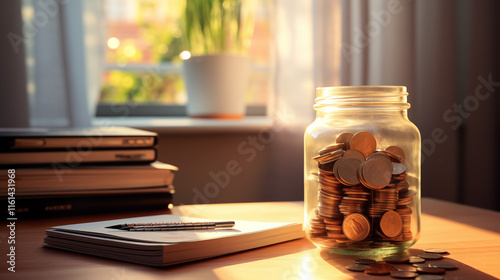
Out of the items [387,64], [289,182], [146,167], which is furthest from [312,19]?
[146,167]

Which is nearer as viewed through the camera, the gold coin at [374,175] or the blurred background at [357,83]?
the gold coin at [374,175]

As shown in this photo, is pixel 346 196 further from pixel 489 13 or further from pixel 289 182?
pixel 489 13

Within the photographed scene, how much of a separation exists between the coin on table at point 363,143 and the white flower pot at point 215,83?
1.24 metres

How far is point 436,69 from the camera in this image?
1.89 meters

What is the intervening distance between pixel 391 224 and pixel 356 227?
4cm

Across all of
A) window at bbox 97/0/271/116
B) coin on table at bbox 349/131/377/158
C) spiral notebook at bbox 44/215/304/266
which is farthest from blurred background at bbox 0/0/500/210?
coin on table at bbox 349/131/377/158

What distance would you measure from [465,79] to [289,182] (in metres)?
0.70

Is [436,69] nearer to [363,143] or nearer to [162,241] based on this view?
[363,143]

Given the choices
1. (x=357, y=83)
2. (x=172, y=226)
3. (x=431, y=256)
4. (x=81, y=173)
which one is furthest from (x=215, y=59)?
(x=431, y=256)

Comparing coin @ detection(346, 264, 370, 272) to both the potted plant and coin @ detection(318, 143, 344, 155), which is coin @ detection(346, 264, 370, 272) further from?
the potted plant

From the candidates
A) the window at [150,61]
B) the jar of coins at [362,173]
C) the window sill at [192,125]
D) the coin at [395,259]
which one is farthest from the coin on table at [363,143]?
the window at [150,61]

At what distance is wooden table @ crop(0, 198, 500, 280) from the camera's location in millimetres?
614

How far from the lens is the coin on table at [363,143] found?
2.31ft

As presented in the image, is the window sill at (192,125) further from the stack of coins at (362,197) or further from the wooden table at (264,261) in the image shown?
the stack of coins at (362,197)
